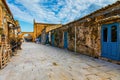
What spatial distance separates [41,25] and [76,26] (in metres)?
34.0

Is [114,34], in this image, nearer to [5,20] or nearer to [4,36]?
[4,36]

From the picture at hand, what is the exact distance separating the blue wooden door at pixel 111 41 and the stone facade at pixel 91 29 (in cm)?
35

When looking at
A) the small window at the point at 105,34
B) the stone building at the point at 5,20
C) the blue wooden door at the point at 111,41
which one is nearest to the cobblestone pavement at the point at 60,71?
the blue wooden door at the point at 111,41

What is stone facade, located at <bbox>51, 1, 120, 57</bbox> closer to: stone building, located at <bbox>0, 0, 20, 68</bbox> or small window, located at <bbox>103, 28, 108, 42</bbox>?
small window, located at <bbox>103, 28, 108, 42</bbox>

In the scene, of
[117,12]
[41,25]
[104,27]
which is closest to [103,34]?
[104,27]

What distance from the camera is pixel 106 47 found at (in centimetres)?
718

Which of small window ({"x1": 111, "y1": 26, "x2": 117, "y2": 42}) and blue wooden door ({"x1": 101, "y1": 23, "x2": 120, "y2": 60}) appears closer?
blue wooden door ({"x1": 101, "y1": 23, "x2": 120, "y2": 60})

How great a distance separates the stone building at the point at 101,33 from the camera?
21.3 ft

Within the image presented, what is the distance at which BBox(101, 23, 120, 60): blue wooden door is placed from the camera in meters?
6.38

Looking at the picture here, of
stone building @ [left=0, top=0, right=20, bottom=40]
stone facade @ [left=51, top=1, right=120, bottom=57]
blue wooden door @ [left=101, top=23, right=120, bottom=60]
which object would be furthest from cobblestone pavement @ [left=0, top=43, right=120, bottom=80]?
stone building @ [left=0, top=0, right=20, bottom=40]

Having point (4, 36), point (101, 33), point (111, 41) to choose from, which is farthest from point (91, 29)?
point (4, 36)

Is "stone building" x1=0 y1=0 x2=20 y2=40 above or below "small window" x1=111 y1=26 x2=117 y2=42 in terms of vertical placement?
above

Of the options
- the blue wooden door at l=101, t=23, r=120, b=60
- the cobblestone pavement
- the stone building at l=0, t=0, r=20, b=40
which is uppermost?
the stone building at l=0, t=0, r=20, b=40

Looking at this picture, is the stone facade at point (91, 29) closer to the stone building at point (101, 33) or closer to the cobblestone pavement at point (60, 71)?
the stone building at point (101, 33)
